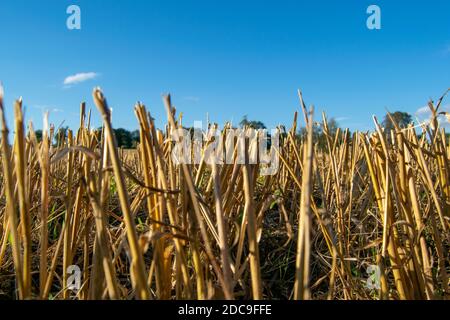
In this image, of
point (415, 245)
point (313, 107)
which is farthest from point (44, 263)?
point (415, 245)

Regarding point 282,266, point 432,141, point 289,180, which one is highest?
point 432,141

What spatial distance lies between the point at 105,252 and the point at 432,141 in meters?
0.72

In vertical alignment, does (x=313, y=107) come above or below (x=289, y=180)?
above

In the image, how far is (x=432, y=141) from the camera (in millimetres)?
875

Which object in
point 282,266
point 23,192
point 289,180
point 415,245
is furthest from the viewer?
point 289,180

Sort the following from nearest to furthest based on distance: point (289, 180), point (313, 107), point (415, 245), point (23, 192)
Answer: point (313, 107), point (23, 192), point (415, 245), point (289, 180)

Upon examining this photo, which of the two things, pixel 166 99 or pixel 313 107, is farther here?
pixel 166 99

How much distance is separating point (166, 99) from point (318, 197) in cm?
136
